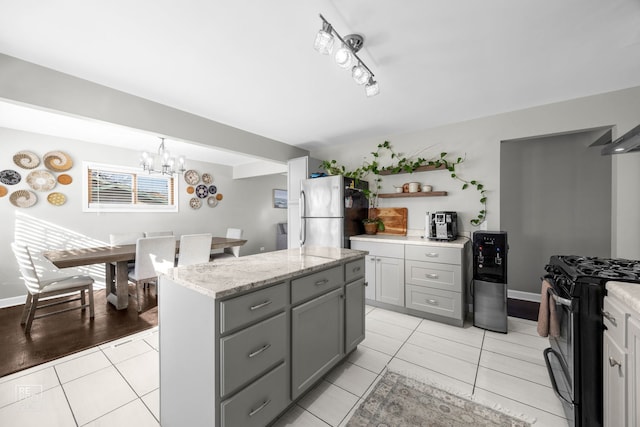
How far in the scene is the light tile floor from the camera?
1.52 m

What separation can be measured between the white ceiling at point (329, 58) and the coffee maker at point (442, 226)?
3.99ft

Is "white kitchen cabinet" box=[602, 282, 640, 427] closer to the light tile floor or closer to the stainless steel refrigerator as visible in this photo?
the light tile floor

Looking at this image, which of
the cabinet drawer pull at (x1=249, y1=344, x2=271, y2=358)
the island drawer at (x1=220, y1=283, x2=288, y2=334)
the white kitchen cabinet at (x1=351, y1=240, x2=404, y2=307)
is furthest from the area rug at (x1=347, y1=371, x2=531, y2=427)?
the white kitchen cabinet at (x1=351, y1=240, x2=404, y2=307)

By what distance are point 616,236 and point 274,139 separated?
4067mm

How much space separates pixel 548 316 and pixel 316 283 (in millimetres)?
1547

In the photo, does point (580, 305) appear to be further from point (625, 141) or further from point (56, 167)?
point (56, 167)

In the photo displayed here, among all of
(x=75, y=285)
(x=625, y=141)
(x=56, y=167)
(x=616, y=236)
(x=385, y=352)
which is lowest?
(x=385, y=352)

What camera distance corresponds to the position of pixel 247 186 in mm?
6492

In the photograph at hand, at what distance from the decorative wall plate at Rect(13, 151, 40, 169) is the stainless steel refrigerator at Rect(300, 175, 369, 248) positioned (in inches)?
148

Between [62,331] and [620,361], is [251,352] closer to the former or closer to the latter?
[620,361]

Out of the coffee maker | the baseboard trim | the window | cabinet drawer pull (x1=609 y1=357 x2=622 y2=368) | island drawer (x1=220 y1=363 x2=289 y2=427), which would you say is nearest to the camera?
cabinet drawer pull (x1=609 y1=357 x2=622 y2=368)

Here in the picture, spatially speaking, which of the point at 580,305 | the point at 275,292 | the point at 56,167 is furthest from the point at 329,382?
the point at 56,167

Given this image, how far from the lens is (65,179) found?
3.80m

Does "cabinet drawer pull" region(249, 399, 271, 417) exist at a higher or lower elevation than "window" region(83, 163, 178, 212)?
lower
